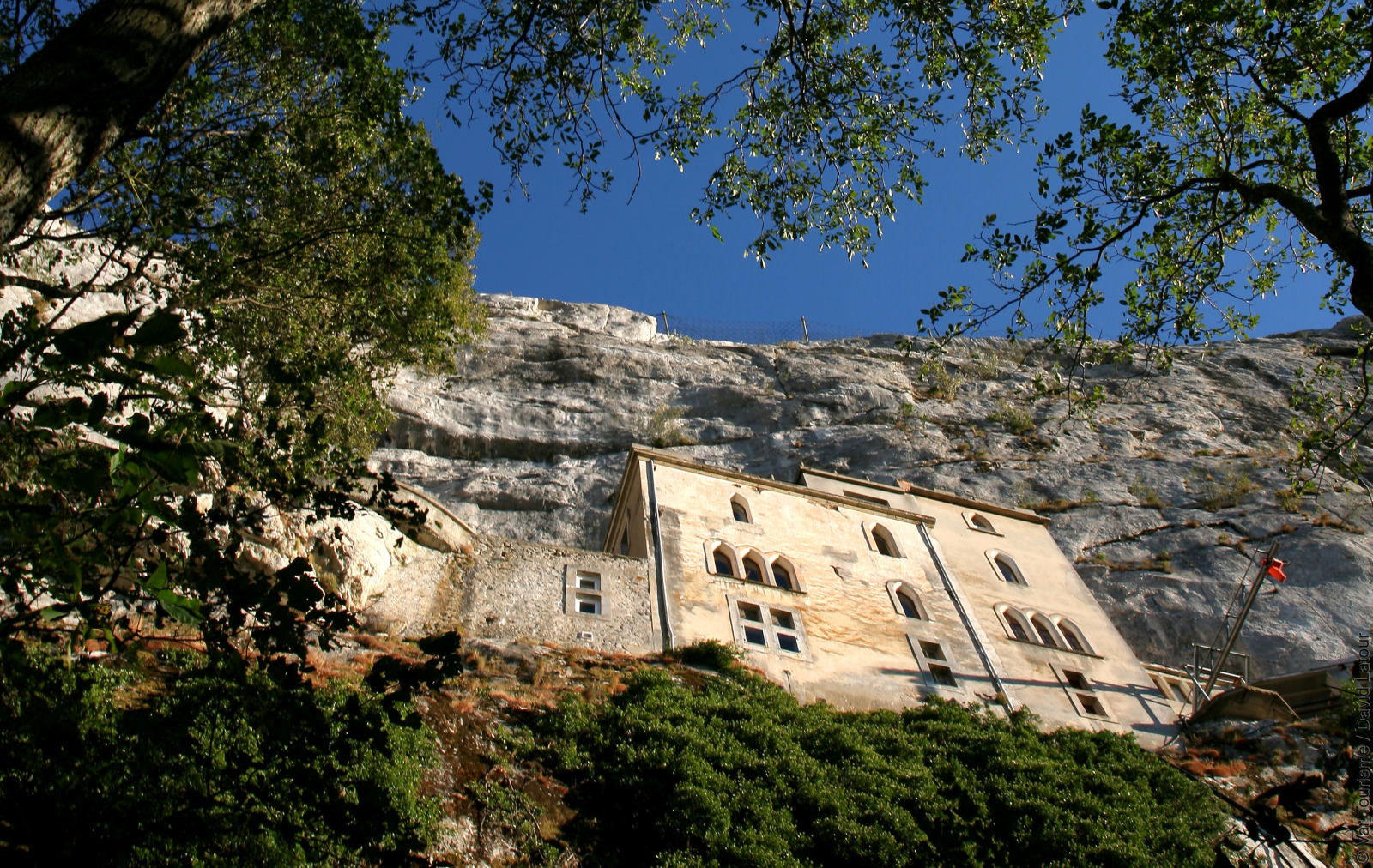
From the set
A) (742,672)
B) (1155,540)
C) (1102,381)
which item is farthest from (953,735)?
(1102,381)

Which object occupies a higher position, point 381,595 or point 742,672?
point 381,595

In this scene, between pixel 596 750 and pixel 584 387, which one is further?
pixel 584 387

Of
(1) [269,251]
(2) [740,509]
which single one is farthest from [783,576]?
(1) [269,251]

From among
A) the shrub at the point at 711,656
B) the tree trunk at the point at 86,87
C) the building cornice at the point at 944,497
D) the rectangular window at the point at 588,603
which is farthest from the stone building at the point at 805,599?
the tree trunk at the point at 86,87

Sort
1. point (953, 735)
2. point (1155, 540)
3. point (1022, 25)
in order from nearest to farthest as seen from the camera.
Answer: point (1022, 25), point (953, 735), point (1155, 540)

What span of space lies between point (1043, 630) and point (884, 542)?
436cm

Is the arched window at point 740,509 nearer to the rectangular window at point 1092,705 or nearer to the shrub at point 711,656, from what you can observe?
the shrub at point 711,656

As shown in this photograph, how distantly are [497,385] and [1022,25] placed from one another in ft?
104

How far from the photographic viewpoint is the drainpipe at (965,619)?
64.6ft

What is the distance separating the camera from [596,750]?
1416 cm

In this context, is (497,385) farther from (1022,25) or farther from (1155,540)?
(1022,25)

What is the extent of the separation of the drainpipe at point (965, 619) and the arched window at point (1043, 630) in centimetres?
204

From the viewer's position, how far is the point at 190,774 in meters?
9.20

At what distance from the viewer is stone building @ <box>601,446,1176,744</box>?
19.3 meters
